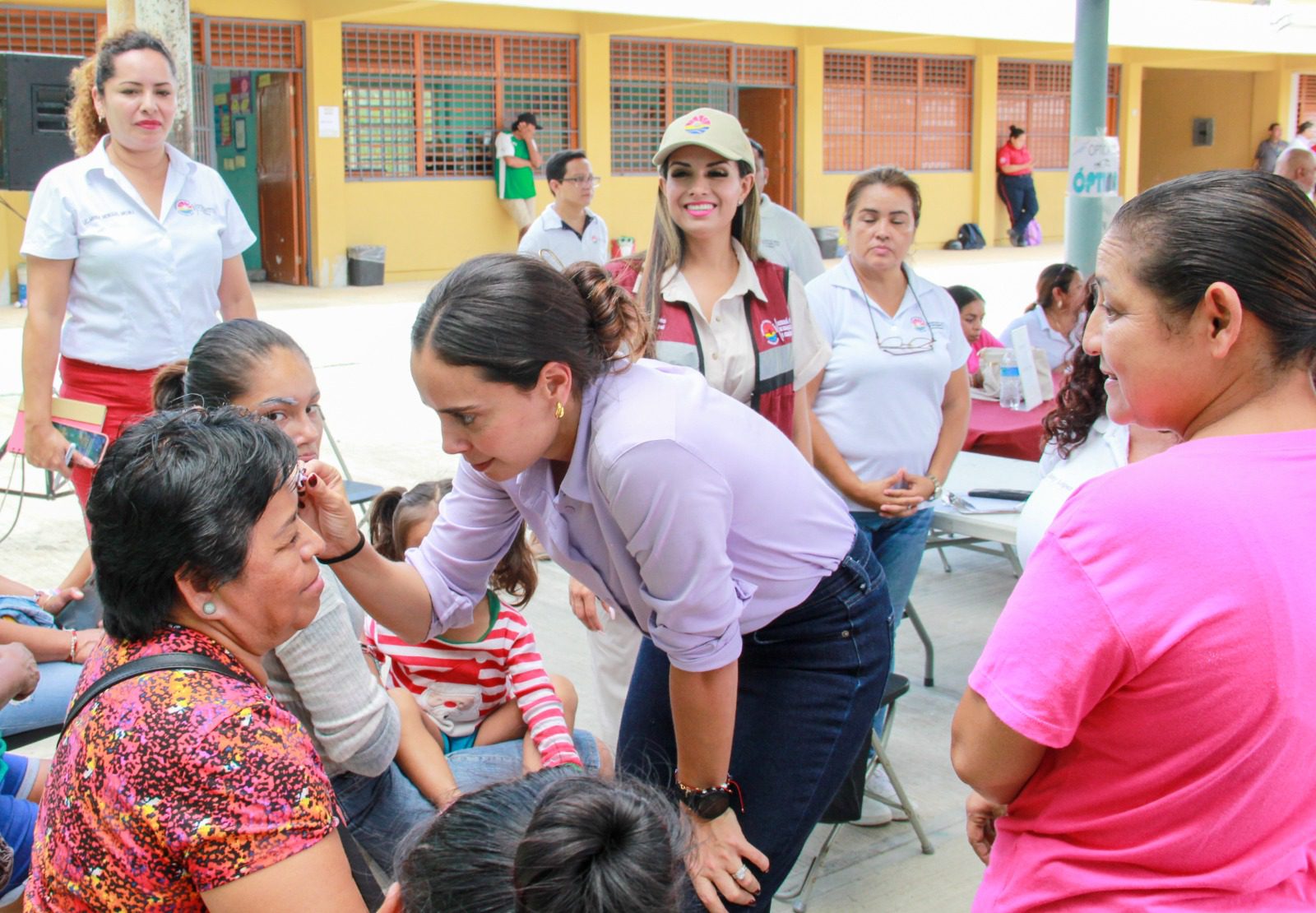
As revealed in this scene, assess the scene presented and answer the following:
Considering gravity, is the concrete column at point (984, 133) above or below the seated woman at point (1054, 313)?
above

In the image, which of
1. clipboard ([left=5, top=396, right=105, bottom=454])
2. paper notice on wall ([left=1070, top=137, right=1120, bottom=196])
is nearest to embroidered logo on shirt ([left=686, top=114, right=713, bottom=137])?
clipboard ([left=5, top=396, right=105, bottom=454])

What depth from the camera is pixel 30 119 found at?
20.8ft

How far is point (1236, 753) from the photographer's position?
1.30 m

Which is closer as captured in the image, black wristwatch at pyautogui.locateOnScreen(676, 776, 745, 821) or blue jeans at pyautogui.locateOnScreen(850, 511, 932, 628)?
black wristwatch at pyautogui.locateOnScreen(676, 776, 745, 821)

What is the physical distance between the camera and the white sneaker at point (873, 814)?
3428mm

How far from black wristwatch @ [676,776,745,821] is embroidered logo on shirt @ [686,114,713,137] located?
1.88m

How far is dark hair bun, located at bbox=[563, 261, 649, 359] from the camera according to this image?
194 centimetres

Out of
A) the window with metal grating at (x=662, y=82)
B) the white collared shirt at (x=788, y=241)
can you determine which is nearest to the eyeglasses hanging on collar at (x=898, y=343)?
the white collared shirt at (x=788, y=241)

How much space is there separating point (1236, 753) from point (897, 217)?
2596 millimetres

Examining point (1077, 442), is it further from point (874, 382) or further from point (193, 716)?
point (193, 716)

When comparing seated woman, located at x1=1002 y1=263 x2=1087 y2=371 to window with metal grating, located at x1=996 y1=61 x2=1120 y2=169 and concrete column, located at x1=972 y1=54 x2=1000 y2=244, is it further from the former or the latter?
window with metal grating, located at x1=996 y1=61 x2=1120 y2=169

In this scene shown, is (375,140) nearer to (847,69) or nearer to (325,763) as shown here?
(847,69)

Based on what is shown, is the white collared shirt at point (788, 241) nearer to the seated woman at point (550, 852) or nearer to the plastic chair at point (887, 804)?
the plastic chair at point (887, 804)

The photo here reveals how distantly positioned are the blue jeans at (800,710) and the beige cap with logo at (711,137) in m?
1.48
